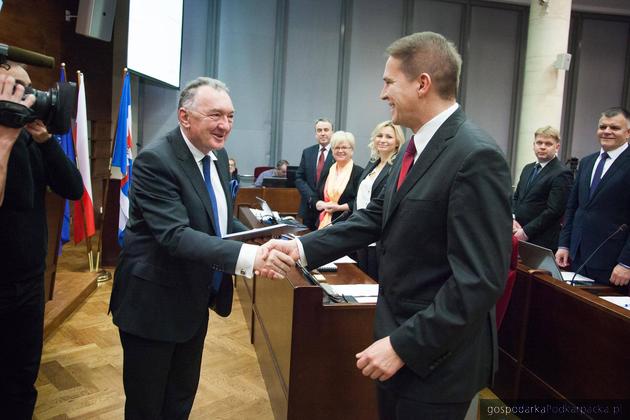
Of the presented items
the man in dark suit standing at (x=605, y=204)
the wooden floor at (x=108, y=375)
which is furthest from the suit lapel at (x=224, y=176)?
the man in dark suit standing at (x=605, y=204)

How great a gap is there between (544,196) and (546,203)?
5 centimetres

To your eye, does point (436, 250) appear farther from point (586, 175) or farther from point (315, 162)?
point (315, 162)

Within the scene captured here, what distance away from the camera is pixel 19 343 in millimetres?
1899

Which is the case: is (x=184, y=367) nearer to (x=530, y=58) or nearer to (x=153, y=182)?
(x=153, y=182)


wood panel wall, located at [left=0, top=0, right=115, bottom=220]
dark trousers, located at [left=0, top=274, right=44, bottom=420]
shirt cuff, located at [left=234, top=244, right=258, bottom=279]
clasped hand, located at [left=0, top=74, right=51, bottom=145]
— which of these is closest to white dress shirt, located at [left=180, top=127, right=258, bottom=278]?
shirt cuff, located at [left=234, top=244, right=258, bottom=279]

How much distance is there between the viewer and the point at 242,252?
1.67 m

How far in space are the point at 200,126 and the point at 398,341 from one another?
1012 millimetres

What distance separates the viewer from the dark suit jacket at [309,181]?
4.57 metres

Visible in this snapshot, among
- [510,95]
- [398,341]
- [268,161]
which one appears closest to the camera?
[398,341]

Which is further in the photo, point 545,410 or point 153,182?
point 545,410

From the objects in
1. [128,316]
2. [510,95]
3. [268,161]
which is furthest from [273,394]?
[510,95]

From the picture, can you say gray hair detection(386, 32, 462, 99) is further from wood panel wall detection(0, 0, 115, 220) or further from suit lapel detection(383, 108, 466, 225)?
wood panel wall detection(0, 0, 115, 220)

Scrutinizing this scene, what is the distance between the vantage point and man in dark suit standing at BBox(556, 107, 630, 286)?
117 inches

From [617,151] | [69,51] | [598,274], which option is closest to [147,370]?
[598,274]
